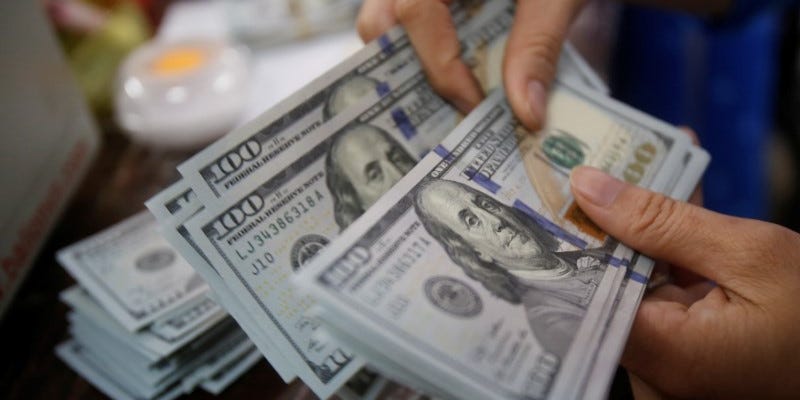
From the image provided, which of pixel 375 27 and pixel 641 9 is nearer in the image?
pixel 375 27

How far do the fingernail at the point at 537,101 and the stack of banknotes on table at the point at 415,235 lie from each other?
0.8 inches

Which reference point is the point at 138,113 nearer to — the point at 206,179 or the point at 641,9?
the point at 206,179

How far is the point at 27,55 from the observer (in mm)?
724

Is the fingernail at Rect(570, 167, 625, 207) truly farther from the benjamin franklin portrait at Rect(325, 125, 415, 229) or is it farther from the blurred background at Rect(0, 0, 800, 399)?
the blurred background at Rect(0, 0, 800, 399)

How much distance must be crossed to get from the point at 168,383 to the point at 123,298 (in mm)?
99

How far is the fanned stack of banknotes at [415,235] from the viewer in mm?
429

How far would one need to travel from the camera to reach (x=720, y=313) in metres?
0.49

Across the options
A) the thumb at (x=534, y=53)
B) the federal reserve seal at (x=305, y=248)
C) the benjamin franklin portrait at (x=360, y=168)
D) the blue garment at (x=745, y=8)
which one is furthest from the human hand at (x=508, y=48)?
the blue garment at (x=745, y=8)

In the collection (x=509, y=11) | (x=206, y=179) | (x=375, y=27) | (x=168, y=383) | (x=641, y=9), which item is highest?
(x=641, y=9)

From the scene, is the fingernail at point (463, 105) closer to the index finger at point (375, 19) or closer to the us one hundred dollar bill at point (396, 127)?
the us one hundred dollar bill at point (396, 127)

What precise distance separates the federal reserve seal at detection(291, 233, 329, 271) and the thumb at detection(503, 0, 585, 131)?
25cm

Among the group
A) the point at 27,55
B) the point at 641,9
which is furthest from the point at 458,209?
the point at 641,9

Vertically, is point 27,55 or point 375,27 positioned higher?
point 375,27

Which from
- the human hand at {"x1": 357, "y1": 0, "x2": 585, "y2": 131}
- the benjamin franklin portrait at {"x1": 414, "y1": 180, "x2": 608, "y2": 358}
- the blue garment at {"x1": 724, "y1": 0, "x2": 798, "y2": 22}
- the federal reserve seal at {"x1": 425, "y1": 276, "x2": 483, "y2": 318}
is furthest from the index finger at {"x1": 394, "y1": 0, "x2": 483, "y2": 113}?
the blue garment at {"x1": 724, "y1": 0, "x2": 798, "y2": 22}
